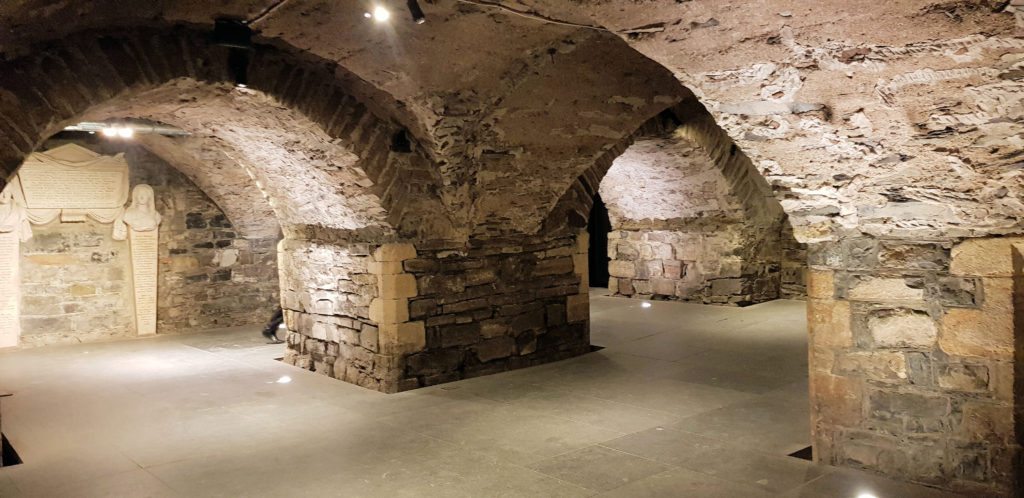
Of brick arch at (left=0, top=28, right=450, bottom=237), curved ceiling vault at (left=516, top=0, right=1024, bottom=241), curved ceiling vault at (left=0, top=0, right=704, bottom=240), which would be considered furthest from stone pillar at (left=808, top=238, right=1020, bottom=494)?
brick arch at (left=0, top=28, right=450, bottom=237)

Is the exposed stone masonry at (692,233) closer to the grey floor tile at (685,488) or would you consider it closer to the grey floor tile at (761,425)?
the grey floor tile at (761,425)

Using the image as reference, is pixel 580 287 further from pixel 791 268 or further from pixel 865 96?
pixel 791 268

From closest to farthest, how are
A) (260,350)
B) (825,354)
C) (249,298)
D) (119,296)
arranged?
(825,354)
(260,350)
(119,296)
(249,298)

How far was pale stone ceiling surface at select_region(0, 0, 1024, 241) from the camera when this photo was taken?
2508 millimetres

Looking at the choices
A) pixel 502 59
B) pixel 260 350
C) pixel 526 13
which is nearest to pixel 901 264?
pixel 526 13

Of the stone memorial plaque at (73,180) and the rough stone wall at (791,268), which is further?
the rough stone wall at (791,268)

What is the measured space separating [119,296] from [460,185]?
15.5 ft

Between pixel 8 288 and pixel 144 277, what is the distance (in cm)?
124

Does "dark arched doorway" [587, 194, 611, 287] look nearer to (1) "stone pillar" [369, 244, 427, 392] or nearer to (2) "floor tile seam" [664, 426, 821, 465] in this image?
(1) "stone pillar" [369, 244, 427, 392]

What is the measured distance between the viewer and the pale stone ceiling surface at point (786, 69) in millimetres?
2508

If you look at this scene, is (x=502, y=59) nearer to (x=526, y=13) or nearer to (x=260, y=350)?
(x=526, y=13)

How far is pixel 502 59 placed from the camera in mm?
4410

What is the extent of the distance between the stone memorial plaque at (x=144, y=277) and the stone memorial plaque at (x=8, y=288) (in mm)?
1060

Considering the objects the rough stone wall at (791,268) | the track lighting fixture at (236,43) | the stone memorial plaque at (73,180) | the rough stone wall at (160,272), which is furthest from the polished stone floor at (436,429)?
the rough stone wall at (791,268)
